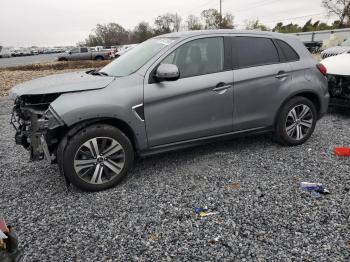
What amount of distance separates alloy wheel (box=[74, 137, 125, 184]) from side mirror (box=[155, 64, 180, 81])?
0.93 metres

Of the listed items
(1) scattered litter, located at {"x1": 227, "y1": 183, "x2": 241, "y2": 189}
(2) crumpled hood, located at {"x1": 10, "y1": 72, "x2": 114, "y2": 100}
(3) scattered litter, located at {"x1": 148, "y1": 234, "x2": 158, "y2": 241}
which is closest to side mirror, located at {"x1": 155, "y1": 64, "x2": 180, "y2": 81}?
(2) crumpled hood, located at {"x1": 10, "y1": 72, "x2": 114, "y2": 100}

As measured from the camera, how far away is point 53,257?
2.60 meters

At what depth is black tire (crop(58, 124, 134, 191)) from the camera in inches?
133

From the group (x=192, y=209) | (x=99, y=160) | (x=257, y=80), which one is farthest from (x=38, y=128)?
(x=257, y=80)

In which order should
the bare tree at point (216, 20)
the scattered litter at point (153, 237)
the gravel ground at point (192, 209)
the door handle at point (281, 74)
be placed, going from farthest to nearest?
the bare tree at point (216, 20), the door handle at point (281, 74), the scattered litter at point (153, 237), the gravel ground at point (192, 209)

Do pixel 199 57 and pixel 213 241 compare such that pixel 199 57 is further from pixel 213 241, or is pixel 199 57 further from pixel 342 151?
pixel 342 151

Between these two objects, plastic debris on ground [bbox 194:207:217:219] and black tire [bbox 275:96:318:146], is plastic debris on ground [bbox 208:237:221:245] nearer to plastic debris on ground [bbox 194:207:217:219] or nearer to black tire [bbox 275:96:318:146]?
plastic debris on ground [bbox 194:207:217:219]

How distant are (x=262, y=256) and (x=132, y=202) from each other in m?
1.51

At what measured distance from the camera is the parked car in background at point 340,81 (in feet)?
19.7

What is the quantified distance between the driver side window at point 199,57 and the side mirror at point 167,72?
0.21 m

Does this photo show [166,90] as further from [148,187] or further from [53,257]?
[53,257]

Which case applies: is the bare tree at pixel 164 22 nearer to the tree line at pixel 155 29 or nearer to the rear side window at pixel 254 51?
the tree line at pixel 155 29

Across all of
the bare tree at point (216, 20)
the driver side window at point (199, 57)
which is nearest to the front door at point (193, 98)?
the driver side window at point (199, 57)

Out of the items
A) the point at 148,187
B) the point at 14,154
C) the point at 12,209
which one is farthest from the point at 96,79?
the point at 14,154
